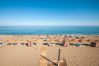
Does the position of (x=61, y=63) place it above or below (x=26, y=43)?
above

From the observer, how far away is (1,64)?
6559 millimetres

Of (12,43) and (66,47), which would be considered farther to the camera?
(12,43)

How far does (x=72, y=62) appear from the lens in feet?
22.0

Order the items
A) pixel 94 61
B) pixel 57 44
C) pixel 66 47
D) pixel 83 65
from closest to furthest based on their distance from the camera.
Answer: pixel 83 65
pixel 94 61
pixel 66 47
pixel 57 44

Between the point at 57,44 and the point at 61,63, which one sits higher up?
the point at 61,63

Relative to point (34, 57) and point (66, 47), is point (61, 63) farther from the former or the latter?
point (66, 47)

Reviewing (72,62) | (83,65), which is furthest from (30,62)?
(83,65)

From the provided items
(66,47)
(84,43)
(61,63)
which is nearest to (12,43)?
(66,47)

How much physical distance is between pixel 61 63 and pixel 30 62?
4948 mm

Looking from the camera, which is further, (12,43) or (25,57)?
(12,43)

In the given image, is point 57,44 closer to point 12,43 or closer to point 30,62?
point 12,43

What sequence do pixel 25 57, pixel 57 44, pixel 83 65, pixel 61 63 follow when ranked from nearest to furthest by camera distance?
pixel 61 63 < pixel 83 65 < pixel 25 57 < pixel 57 44

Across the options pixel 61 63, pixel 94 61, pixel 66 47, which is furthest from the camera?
pixel 66 47

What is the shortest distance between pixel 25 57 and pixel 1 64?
1.34 m
